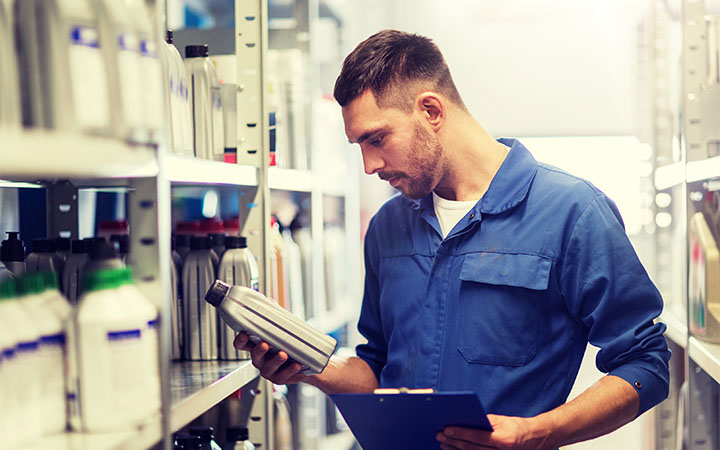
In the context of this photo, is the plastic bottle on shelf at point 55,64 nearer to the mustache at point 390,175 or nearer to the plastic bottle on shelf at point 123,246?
the plastic bottle on shelf at point 123,246

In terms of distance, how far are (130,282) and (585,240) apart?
3.22ft

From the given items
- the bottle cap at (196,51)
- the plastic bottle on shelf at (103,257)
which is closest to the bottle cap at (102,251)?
the plastic bottle on shelf at (103,257)

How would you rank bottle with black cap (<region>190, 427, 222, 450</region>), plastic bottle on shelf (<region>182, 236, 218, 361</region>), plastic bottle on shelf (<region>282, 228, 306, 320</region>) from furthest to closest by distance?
plastic bottle on shelf (<region>282, 228, 306, 320</region>) < plastic bottle on shelf (<region>182, 236, 218, 361</region>) < bottle with black cap (<region>190, 427, 222, 450</region>)

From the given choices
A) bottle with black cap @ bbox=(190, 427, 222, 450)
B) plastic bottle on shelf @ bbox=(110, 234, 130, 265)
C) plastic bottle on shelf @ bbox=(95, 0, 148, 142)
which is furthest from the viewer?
bottle with black cap @ bbox=(190, 427, 222, 450)

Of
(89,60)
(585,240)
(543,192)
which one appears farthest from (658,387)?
(89,60)

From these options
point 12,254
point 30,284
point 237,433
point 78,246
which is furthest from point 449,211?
point 30,284

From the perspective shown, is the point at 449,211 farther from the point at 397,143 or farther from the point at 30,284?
the point at 30,284

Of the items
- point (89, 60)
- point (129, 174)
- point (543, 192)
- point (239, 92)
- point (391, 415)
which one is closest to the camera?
point (89, 60)

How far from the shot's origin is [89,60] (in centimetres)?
86

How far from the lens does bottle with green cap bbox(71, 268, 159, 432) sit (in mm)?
907

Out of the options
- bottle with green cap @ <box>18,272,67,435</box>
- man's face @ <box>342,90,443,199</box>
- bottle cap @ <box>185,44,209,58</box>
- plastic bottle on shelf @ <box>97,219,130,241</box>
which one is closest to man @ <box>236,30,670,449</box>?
man's face @ <box>342,90,443,199</box>

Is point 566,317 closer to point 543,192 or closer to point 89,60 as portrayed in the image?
point 543,192

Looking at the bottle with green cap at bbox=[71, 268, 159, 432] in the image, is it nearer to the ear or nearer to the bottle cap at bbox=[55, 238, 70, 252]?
the bottle cap at bbox=[55, 238, 70, 252]

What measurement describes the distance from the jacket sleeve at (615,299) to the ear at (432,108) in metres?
0.41
